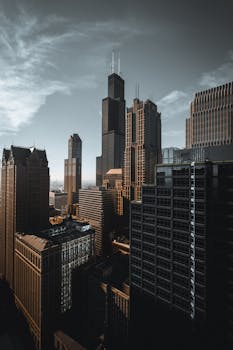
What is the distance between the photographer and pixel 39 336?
95.9 m

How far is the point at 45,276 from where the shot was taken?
95688 mm

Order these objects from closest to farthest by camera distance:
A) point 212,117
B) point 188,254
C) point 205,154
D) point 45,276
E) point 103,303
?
point 205,154 < point 188,254 < point 45,276 < point 103,303 < point 212,117

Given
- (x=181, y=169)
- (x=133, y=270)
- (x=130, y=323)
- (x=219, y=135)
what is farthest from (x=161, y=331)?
(x=219, y=135)

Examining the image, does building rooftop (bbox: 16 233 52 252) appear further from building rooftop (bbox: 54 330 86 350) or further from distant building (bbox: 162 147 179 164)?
distant building (bbox: 162 147 179 164)

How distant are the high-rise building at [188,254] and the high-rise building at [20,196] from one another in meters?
90.9

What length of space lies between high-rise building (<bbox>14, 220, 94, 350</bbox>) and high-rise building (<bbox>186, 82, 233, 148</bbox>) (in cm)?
11506

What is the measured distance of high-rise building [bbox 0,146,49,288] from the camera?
428ft

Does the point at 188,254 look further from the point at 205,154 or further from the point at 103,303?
the point at 103,303

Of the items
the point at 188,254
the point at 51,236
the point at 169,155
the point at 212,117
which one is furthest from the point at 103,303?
the point at 212,117

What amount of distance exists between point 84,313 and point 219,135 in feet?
481

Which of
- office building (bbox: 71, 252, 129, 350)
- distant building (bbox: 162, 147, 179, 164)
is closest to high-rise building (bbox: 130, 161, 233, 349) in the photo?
distant building (bbox: 162, 147, 179, 164)

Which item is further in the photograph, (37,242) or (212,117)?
(212,117)

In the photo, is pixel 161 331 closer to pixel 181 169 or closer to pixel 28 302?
pixel 181 169

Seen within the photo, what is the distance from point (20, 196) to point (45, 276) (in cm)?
5962
